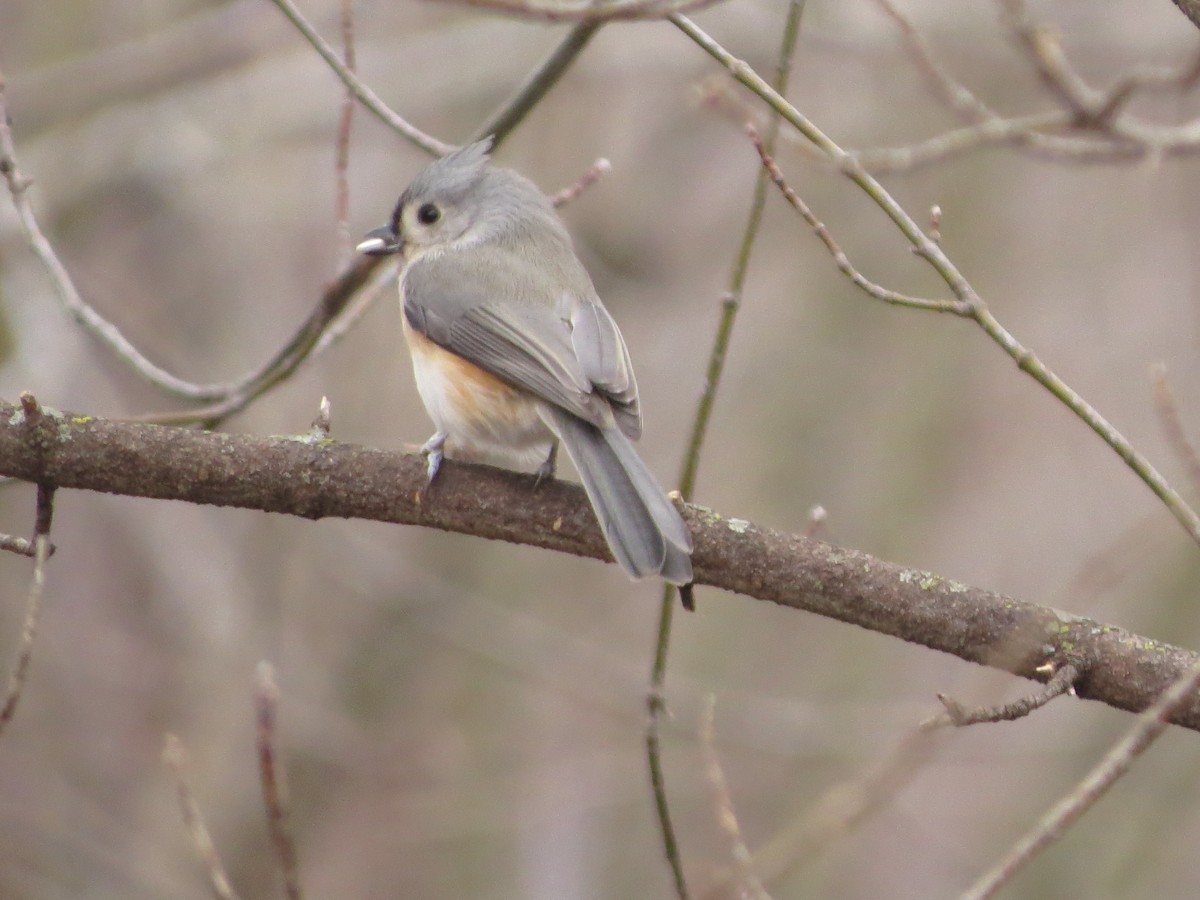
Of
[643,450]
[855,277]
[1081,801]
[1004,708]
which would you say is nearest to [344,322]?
[855,277]

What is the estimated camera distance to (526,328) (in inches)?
137

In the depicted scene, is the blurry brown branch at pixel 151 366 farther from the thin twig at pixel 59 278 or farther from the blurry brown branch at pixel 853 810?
the blurry brown branch at pixel 853 810

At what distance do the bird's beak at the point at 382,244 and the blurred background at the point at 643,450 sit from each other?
77.6 inches

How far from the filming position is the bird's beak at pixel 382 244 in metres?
3.79

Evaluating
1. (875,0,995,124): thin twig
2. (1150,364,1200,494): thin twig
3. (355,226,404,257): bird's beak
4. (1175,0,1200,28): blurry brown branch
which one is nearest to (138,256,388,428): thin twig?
(355,226,404,257): bird's beak

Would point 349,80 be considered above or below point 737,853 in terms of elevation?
above

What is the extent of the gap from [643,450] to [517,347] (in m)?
4.19

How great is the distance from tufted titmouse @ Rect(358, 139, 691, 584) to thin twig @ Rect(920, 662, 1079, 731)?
25.6 inches

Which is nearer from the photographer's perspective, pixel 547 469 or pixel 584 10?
pixel 584 10

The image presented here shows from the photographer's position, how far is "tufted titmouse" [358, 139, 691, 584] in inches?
110

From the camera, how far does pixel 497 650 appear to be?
5910 mm

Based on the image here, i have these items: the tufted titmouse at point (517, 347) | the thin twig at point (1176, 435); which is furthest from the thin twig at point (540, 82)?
the thin twig at point (1176, 435)

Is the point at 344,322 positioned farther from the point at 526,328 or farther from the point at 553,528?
the point at 553,528

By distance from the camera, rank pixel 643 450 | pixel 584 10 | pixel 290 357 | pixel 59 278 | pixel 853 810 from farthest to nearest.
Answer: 1. pixel 643 450
2. pixel 290 357
3. pixel 59 278
4. pixel 584 10
5. pixel 853 810
